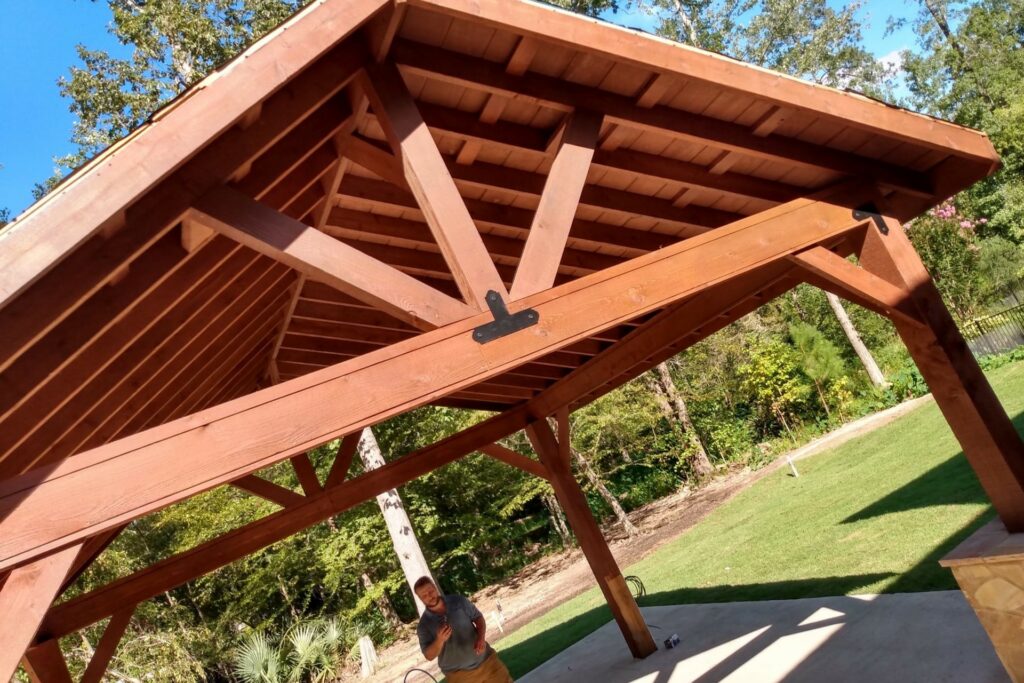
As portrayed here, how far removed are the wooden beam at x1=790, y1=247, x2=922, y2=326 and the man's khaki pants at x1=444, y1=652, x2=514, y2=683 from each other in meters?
3.42

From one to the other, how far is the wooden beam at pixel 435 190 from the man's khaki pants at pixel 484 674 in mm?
3329

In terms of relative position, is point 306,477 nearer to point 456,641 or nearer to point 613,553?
point 456,641

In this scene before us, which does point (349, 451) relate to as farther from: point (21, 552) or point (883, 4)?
point (883, 4)

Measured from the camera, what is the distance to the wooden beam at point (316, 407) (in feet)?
7.51

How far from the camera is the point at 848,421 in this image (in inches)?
701

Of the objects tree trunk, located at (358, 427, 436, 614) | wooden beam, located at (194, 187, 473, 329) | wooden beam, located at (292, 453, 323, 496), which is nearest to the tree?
tree trunk, located at (358, 427, 436, 614)

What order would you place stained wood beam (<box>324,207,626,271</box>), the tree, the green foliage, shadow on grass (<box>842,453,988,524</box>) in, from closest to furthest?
stained wood beam (<box>324,207,626,271</box>) → shadow on grass (<box>842,453,988,524</box>) → the tree → the green foliage

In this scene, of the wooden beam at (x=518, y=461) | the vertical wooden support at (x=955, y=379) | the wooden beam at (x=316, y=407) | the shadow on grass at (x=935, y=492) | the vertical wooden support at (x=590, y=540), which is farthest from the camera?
the shadow on grass at (x=935, y=492)

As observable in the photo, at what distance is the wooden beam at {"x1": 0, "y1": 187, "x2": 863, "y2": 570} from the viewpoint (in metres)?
2.29

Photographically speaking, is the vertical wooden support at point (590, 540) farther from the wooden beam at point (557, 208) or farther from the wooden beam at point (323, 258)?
the wooden beam at point (323, 258)

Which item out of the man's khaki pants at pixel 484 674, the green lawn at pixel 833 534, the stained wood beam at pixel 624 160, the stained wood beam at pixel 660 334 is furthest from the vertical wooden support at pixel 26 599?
the green lawn at pixel 833 534

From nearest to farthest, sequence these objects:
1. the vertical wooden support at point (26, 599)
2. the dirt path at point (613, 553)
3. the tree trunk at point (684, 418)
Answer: the vertical wooden support at point (26, 599), the dirt path at point (613, 553), the tree trunk at point (684, 418)

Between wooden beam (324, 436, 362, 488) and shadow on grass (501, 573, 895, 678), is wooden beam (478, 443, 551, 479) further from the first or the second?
shadow on grass (501, 573, 895, 678)

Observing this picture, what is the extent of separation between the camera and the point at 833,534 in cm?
862
